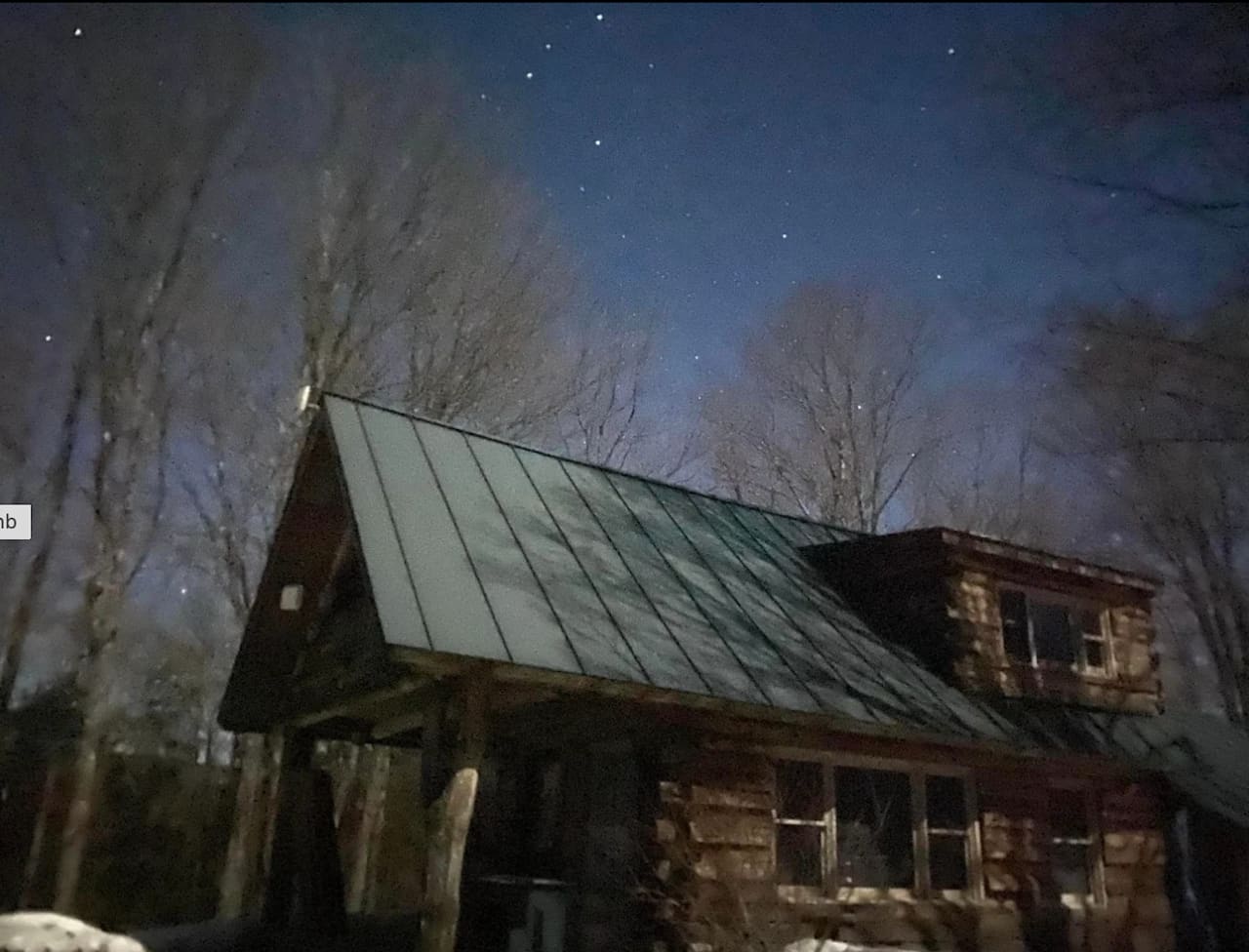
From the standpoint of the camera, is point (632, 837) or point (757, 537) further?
point (757, 537)

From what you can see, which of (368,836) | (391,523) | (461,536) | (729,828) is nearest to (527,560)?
(461,536)

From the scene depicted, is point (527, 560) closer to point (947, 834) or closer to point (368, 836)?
point (947, 834)

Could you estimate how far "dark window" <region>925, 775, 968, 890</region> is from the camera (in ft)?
41.8

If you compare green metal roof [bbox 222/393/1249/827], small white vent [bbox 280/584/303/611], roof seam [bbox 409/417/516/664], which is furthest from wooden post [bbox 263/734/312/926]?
roof seam [bbox 409/417/516/664]

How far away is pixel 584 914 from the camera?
11023mm

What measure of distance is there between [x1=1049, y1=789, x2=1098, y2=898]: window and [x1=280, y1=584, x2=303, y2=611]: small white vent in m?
9.93

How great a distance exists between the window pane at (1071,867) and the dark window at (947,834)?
54.3 inches

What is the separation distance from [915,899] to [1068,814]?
10.7 ft

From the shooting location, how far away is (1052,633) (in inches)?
641

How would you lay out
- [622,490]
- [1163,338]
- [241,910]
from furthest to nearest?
1. [241,910]
2. [622,490]
3. [1163,338]

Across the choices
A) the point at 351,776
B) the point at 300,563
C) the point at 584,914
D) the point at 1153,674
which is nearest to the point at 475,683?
the point at 584,914

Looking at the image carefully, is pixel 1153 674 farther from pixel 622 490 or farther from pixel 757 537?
pixel 622 490

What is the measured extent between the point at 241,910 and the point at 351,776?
4810 millimetres

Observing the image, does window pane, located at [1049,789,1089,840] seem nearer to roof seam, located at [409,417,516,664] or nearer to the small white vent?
roof seam, located at [409,417,516,664]
